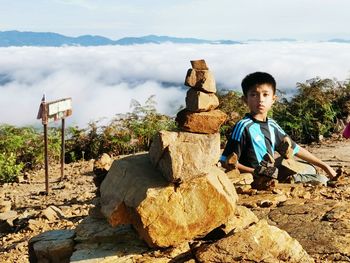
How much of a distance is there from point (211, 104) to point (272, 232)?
45.3 inches

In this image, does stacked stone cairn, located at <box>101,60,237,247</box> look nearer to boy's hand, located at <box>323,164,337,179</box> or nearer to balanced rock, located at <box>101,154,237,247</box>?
balanced rock, located at <box>101,154,237,247</box>

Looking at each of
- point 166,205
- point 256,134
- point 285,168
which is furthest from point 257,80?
point 166,205

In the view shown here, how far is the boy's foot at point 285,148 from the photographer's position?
628cm

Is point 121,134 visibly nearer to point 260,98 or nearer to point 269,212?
point 260,98

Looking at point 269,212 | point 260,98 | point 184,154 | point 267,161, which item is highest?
point 260,98

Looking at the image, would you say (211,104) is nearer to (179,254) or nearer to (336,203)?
(179,254)

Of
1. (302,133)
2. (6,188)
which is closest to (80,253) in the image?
(6,188)

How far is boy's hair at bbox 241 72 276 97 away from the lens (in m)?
6.25

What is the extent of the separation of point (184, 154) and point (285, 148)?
268cm

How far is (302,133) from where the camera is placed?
1567cm

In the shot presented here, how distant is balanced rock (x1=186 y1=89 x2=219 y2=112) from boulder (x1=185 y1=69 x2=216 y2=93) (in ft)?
0.16

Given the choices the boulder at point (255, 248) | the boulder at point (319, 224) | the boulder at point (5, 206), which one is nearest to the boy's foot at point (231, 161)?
the boulder at point (319, 224)

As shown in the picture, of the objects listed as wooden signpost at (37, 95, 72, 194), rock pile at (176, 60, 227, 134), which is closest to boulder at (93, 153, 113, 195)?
rock pile at (176, 60, 227, 134)

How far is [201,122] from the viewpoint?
13.8ft
